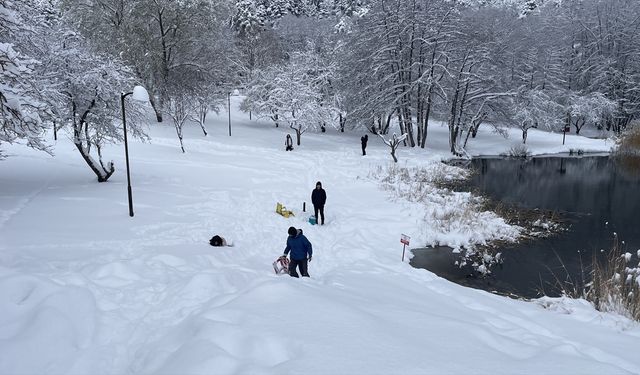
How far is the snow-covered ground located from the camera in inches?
186

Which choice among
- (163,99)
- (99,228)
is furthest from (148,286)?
(163,99)

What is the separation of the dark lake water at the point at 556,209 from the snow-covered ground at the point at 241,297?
1598 mm

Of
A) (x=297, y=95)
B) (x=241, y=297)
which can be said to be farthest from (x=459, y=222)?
(x=297, y=95)

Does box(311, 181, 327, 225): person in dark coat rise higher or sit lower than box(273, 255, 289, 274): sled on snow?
higher

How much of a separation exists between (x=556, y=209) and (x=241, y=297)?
58.5ft

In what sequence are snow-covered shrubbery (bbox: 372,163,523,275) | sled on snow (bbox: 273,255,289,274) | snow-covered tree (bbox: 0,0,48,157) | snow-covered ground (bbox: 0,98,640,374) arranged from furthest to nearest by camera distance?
snow-covered shrubbery (bbox: 372,163,523,275)
sled on snow (bbox: 273,255,289,274)
snow-covered tree (bbox: 0,0,48,157)
snow-covered ground (bbox: 0,98,640,374)

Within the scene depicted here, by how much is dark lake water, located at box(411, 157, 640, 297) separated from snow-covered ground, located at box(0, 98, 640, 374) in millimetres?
1598

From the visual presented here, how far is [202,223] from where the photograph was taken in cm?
1339

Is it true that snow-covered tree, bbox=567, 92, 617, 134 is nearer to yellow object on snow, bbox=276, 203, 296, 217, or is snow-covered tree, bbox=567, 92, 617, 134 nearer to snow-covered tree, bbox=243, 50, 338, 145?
snow-covered tree, bbox=243, 50, 338, 145

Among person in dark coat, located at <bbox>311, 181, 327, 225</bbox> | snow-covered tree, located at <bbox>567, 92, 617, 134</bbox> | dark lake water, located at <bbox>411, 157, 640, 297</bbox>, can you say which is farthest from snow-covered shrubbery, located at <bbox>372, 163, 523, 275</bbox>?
snow-covered tree, located at <bbox>567, 92, 617, 134</bbox>

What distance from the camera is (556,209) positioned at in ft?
63.2

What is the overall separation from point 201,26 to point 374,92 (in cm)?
1543

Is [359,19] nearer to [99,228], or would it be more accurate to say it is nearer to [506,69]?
[506,69]

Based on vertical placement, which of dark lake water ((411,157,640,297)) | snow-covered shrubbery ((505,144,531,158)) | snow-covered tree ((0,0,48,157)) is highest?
snow-covered tree ((0,0,48,157))
